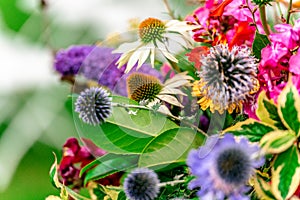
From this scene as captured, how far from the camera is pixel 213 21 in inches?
19.7

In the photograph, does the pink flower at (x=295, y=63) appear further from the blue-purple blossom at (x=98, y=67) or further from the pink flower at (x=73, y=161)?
the pink flower at (x=73, y=161)

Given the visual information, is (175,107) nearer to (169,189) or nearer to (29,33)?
(169,189)

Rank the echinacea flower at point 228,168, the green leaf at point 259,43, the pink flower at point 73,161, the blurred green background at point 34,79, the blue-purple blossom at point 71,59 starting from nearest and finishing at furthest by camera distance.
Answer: the echinacea flower at point 228,168, the green leaf at point 259,43, the pink flower at point 73,161, the blue-purple blossom at point 71,59, the blurred green background at point 34,79

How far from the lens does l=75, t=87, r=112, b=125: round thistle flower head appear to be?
15.8 inches

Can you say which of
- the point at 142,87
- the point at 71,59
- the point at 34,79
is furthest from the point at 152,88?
the point at 34,79

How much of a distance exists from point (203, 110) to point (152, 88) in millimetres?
41

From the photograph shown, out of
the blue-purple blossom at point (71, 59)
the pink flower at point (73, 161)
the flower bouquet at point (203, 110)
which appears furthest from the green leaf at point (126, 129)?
the blue-purple blossom at point (71, 59)

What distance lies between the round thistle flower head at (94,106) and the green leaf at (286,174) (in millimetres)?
128

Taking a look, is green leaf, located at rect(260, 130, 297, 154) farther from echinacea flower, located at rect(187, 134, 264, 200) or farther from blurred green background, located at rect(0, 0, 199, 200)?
blurred green background, located at rect(0, 0, 199, 200)

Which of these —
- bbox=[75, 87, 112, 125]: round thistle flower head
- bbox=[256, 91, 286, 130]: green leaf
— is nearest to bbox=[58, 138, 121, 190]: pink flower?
bbox=[75, 87, 112, 125]: round thistle flower head

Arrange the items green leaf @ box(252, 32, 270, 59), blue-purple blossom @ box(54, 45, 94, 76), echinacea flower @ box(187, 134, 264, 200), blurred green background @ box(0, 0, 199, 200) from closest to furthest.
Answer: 1. echinacea flower @ box(187, 134, 264, 200)
2. green leaf @ box(252, 32, 270, 59)
3. blue-purple blossom @ box(54, 45, 94, 76)
4. blurred green background @ box(0, 0, 199, 200)

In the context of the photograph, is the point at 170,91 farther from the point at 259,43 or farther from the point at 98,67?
the point at 98,67

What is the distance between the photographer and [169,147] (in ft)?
1.29

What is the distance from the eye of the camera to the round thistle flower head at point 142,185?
367 millimetres
